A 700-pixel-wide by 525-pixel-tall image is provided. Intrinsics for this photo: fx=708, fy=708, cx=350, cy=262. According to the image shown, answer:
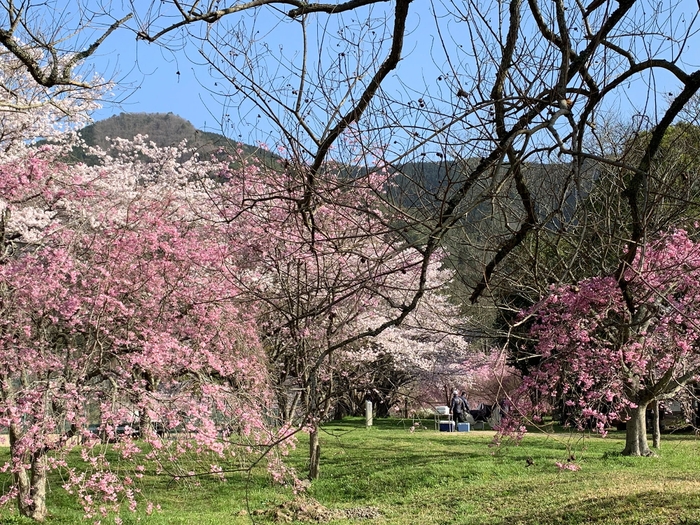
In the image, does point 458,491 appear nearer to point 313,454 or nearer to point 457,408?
point 313,454

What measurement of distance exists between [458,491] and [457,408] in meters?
12.8

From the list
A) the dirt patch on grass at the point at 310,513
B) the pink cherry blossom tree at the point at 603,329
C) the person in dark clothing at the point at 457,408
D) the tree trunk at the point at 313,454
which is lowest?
the dirt patch on grass at the point at 310,513

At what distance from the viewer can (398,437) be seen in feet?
53.4

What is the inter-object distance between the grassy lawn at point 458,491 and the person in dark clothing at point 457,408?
741 cm

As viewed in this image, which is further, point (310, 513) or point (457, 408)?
point (457, 408)

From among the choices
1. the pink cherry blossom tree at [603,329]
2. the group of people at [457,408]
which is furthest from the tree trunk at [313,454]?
the group of people at [457,408]

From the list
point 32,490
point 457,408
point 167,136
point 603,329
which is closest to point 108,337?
point 32,490

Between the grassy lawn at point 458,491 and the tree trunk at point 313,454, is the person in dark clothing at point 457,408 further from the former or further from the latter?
the tree trunk at point 313,454

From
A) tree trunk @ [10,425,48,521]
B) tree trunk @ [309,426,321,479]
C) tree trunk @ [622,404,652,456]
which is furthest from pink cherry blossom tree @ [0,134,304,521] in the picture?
tree trunk @ [622,404,652,456]

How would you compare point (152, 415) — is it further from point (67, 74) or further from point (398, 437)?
point (398, 437)

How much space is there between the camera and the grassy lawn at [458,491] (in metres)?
7.16

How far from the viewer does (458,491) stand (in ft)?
31.0

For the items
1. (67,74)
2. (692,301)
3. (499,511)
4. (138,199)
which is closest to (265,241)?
(138,199)

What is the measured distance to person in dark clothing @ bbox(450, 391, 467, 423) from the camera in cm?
2165
